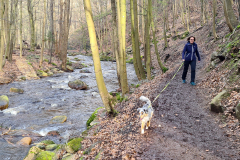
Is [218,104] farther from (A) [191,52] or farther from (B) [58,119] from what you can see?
(B) [58,119]

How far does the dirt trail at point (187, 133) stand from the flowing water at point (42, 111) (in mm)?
3688

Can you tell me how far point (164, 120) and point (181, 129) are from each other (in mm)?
643

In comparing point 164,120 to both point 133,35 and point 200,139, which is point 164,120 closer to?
point 200,139

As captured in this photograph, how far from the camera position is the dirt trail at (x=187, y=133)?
135 inches

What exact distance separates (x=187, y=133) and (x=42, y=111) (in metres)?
7.52

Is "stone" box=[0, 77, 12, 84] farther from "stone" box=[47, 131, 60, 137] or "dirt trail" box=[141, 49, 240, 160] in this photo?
"dirt trail" box=[141, 49, 240, 160]

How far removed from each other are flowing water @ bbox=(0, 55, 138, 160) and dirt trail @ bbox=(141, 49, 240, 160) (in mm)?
3688

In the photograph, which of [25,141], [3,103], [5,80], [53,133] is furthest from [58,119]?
[5,80]

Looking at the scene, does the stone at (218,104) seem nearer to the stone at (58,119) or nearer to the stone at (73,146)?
the stone at (73,146)

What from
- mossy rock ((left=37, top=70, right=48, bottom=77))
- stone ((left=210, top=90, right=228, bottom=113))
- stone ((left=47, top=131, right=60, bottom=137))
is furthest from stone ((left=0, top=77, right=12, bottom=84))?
stone ((left=210, top=90, right=228, bottom=113))

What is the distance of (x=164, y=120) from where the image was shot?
5.04 metres

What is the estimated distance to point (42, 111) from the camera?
9.04 metres

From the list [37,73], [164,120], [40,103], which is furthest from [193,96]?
[37,73]

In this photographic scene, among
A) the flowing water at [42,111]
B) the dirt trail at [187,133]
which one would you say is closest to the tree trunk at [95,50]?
the dirt trail at [187,133]
